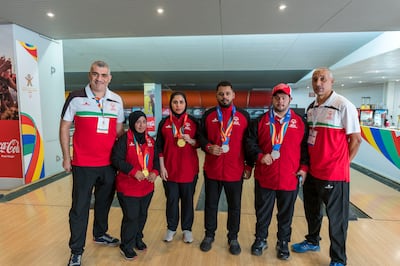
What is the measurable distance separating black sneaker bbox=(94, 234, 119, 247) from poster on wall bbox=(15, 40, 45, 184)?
278 cm

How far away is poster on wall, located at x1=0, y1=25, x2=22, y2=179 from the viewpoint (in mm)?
4195

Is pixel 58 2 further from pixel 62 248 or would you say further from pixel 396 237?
pixel 396 237

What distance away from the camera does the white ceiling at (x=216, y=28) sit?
361 cm

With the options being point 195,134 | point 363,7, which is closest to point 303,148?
point 195,134

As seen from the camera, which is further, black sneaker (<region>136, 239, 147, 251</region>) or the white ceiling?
the white ceiling

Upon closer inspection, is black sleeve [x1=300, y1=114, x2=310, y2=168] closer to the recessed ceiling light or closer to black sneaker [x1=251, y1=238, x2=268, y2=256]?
black sneaker [x1=251, y1=238, x2=268, y2=256]

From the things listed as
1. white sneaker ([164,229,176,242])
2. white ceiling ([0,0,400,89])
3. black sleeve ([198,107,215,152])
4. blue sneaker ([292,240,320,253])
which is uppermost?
white ceiling ([0,0,400,89])

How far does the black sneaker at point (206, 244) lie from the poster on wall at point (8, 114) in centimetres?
374

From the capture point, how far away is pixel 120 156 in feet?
7.07

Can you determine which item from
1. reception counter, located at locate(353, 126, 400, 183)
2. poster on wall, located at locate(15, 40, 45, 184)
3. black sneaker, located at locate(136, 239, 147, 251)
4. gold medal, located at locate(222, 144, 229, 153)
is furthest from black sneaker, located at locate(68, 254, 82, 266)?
reception counter, located at locate(353, 126, 400, 183)

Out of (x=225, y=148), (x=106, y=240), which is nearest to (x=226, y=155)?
(x=225, y=148)

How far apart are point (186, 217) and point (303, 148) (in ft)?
4.36

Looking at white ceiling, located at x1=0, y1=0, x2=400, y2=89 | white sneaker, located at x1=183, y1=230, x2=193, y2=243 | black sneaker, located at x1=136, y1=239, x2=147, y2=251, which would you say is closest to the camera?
black sneaker, located at x1=136, y1=239, x2=147, y2=251

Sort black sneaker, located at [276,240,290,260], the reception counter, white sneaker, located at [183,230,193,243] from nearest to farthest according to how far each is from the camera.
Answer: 1. black sneaker, located at [276,240,290,260]
2. white sneaker, located at [183,230,193,243]
3. the reception counter
